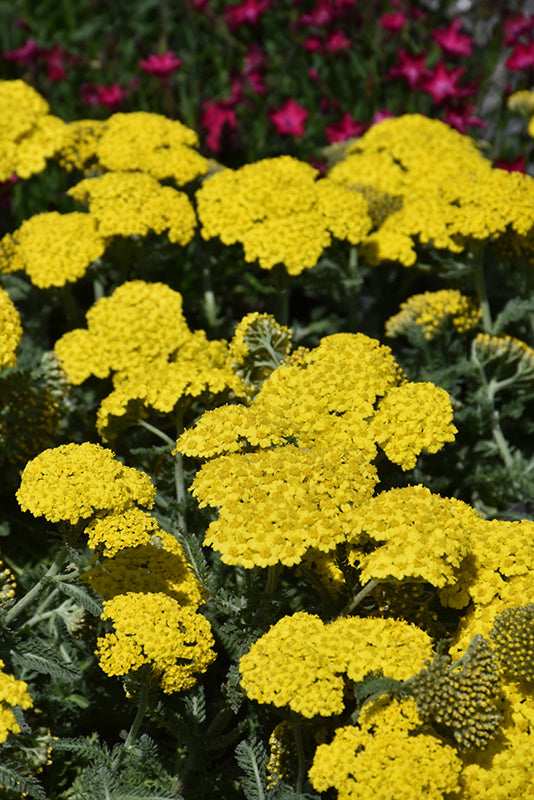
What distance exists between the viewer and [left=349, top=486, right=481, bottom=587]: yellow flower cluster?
9.92ft

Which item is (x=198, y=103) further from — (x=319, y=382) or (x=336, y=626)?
(x=336, y=626)

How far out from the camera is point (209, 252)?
5746 mm

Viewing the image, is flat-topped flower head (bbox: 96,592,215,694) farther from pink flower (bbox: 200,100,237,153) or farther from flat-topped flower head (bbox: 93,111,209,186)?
pink flower (bbox: 200,100,237,153)

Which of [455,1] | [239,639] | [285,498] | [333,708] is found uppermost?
[455,1]

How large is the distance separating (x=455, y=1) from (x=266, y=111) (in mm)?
2758

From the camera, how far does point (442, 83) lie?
721cm

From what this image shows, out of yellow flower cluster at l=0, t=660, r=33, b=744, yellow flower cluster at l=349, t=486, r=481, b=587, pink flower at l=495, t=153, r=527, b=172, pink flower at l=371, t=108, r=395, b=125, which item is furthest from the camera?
pink flower at l=371, t=108, r=395, b=125

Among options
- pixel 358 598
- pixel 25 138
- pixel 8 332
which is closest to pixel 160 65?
pixel 25 138

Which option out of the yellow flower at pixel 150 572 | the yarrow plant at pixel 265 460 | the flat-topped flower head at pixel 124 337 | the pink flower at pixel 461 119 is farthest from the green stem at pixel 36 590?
the pink flower at pixel 461 119

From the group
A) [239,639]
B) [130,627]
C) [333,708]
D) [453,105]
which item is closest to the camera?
[333,708]

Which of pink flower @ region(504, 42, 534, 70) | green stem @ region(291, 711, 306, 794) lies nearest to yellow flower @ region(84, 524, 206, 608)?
green stem @ region(291, 711, 306, 794)

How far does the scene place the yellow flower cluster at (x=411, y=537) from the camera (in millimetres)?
3023

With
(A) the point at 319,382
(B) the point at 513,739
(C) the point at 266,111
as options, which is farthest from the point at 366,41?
(B) the point at 513,739

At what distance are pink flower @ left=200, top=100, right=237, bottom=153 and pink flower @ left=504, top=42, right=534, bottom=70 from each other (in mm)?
2492
